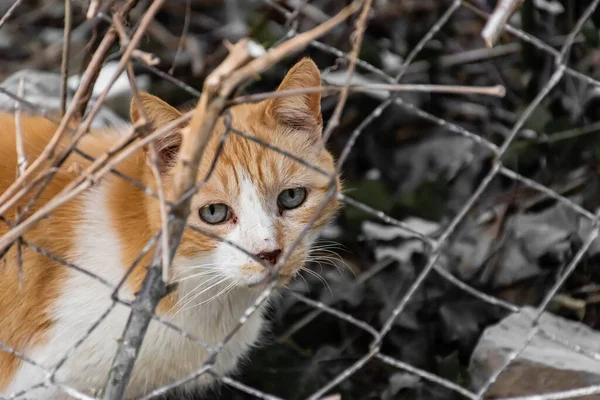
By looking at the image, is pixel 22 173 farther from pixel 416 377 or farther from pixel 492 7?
pixel 492 7

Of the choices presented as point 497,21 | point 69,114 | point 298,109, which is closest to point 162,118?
point 298,109

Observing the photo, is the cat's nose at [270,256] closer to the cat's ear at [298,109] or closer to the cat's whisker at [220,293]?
the cat's whisker at [220,293]

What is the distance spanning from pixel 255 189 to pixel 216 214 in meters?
0.10

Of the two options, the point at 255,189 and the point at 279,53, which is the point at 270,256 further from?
the point at 279,53

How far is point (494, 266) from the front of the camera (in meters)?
2.60

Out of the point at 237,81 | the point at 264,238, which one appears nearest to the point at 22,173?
the point at 237,81

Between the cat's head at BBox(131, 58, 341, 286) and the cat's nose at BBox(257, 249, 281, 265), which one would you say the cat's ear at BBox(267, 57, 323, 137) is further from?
the cat's nose at BBox(257, 249, 281, 265)

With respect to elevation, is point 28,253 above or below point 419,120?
below

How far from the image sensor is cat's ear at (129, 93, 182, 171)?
1587 mm

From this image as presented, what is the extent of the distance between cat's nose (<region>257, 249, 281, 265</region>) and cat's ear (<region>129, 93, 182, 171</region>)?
0.31 metres

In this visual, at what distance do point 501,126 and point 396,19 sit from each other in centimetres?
68

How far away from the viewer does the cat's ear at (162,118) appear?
5.21 ft

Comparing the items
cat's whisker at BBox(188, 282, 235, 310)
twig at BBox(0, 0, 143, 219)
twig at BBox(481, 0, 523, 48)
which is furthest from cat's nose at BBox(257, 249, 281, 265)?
twig at BBox(481, 0, 523, 48)

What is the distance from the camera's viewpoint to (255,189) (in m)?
1.74
